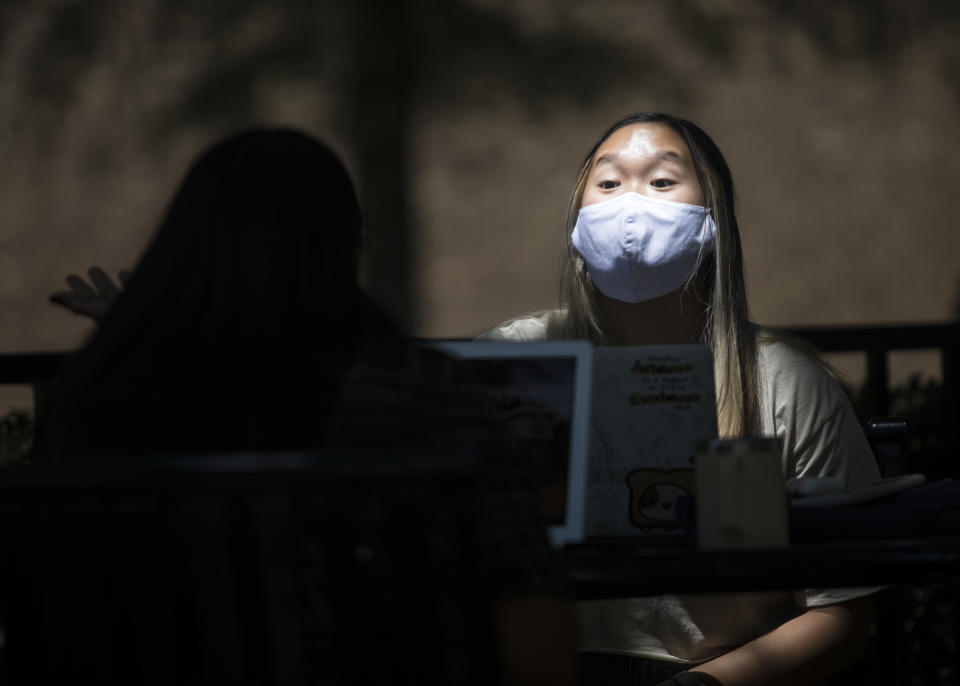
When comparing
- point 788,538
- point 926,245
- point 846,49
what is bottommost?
point 788,538

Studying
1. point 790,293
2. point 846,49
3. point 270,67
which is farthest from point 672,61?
point 270,67

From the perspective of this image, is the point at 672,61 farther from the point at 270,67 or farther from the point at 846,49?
the point at 270,67

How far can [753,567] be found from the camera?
1265mm

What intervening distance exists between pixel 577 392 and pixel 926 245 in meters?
4.22

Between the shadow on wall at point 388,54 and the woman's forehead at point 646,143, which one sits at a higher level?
the shadow on wall at point 388,54

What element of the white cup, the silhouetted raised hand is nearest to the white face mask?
the white cup

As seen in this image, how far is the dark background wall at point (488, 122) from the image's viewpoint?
17.4 feet

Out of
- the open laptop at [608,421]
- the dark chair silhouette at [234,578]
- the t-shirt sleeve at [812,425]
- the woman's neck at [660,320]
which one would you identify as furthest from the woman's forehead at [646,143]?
the dark chair silhouette at [234,578]

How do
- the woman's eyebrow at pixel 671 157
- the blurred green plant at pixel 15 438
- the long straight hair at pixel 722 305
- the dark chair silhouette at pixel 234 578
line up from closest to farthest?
the dark chair silhouette at pixel 234 578 → the long straight hair at pixel 722 305 → the woman's eyebrow at pixel 671 157 → the blurred green plant at pixel 15 438

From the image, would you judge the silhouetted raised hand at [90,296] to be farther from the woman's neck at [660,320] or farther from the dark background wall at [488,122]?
the dark background wall at [488,122]

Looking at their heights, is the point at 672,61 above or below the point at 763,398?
above

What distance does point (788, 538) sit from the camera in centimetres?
137

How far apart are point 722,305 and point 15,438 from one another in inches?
74.6

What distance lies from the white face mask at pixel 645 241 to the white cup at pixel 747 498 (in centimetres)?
63
